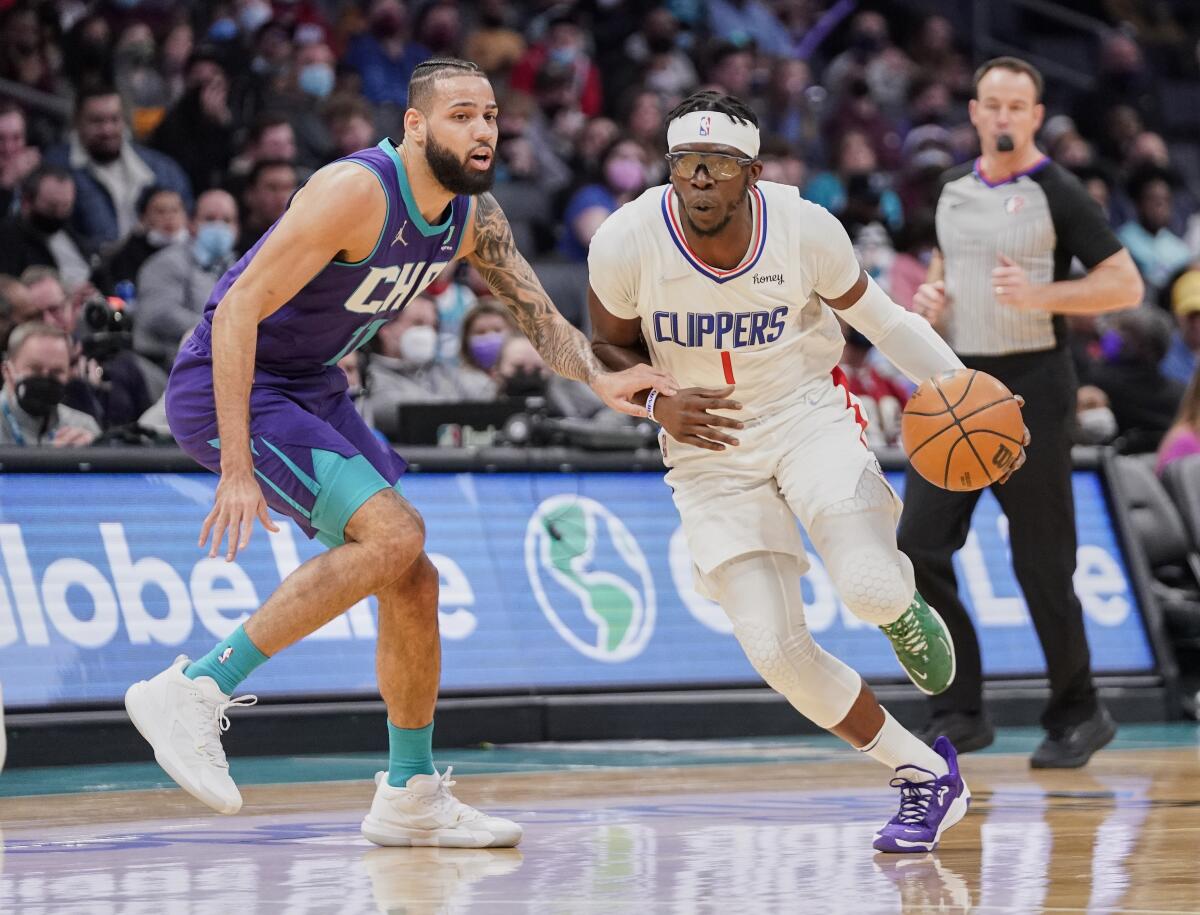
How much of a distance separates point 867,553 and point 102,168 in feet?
26.3

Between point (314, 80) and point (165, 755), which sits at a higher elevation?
point (314, 80)

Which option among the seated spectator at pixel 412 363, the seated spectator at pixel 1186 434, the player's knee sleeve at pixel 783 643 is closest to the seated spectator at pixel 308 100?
the seated spectator at pixel 412 363

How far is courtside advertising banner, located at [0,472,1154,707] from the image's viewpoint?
8.14 meters

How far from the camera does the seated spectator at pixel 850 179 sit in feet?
52.9

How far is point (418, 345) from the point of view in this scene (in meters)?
11.1

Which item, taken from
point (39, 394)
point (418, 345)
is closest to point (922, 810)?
point (39, 394)

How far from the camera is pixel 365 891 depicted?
15.8 feet

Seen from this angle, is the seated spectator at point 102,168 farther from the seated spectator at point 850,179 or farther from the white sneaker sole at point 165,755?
the white sneaker sole at point 165,755

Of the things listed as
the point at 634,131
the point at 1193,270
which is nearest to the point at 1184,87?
the point at 1193,270

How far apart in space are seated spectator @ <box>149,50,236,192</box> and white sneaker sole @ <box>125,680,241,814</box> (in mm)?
8152

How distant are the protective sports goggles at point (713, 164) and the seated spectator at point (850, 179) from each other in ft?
33.6

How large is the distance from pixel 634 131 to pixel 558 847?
10178mm

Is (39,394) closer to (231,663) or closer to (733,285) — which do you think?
(231,663)

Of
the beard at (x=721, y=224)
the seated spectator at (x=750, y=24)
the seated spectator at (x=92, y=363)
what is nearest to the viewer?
the beard at (x=721, y=224)
